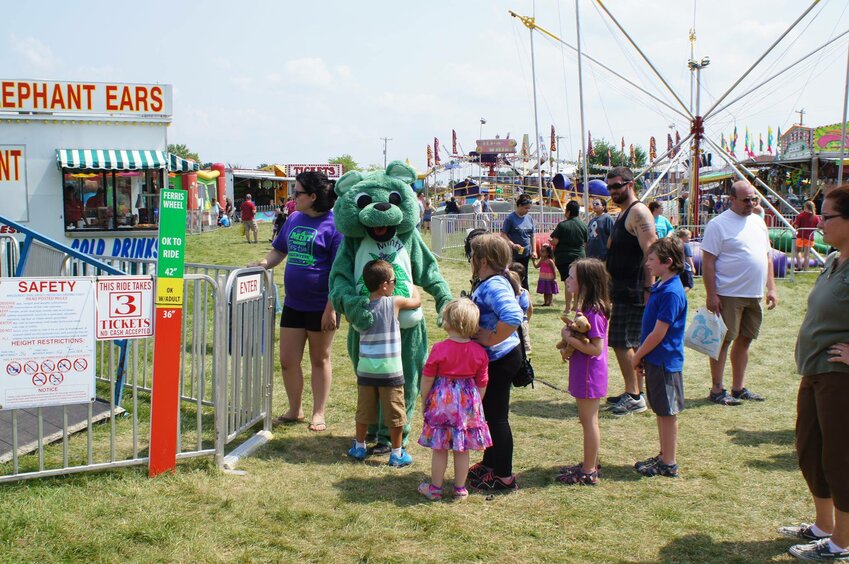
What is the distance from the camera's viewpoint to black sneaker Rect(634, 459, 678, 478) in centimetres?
495

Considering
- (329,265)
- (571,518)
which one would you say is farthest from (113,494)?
(571,518)

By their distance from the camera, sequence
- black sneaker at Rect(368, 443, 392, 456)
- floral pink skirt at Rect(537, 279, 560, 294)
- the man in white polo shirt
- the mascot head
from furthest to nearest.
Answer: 1. floral pink skirt at Rect(537, 279, 560, 294)
2. the man in white polo shirt
3. black sneaker at Rect(368, 443, 392, 456)
4. the mascot head

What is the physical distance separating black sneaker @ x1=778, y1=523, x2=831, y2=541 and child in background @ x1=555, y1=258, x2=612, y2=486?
116cm

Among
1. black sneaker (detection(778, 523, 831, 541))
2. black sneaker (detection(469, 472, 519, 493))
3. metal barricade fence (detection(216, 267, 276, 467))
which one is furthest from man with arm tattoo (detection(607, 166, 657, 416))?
metal barricade fence (detection(216, 267, 276, 467))

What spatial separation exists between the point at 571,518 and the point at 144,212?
46.0ft

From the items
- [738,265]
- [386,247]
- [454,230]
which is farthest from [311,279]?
[454,230]

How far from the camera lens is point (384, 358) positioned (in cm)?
496

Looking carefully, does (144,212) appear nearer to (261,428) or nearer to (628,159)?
(261,428)

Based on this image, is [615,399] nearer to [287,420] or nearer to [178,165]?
[287,420]

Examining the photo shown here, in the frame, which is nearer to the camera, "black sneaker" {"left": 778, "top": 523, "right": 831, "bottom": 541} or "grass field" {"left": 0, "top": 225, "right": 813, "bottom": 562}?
"grass field" {"left": 0, "top": 225, "right": 813, "bottom": 562}

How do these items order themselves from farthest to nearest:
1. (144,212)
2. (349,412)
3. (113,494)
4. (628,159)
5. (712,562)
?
(628,159)
(144,212)
(349,412)
(113,494)
(712,562)

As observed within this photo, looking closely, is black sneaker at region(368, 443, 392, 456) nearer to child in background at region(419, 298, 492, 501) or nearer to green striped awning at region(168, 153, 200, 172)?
child in background at region(419, 298, 492, 501)

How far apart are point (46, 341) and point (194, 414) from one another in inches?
84.4

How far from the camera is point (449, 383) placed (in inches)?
174
